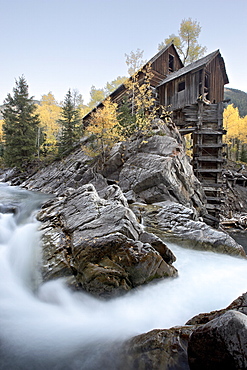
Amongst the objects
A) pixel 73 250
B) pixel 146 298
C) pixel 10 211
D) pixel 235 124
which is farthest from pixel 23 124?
pixel 235 124

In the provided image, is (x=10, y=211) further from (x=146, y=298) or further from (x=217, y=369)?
(x=217, y=369)

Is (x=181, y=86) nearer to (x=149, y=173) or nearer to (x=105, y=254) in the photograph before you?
(x=149, y=173)

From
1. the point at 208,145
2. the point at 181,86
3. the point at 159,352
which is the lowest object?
the point at 159,352

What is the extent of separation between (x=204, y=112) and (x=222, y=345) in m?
19.0

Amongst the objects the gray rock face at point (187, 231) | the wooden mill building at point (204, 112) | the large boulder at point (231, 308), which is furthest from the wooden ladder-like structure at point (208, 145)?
the large boulder at point (231, 308)

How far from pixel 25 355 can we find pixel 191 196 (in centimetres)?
1120

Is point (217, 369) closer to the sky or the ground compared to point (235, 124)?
closer to the ground

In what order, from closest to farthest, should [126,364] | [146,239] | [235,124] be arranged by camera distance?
[126,364]
[146,239]
[235,124]

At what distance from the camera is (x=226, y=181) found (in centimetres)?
2523

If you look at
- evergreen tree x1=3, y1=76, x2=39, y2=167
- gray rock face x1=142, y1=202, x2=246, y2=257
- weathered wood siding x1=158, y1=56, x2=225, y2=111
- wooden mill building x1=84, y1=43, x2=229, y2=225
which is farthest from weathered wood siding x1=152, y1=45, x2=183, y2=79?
gray rock face x1=142, y1=202, x2=246, y2=257

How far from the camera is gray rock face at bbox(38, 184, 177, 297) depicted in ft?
14.4

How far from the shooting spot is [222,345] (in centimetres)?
217

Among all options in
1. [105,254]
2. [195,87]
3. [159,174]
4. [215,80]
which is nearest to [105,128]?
[159,174]

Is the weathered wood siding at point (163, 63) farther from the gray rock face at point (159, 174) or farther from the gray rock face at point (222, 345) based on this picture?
the gray rock face at point (222, 345)
